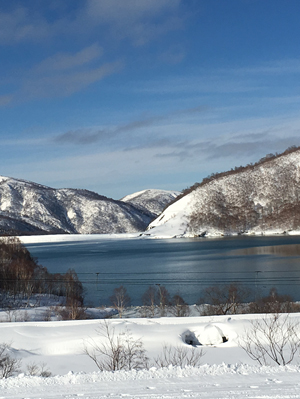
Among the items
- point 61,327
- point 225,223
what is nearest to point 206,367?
point 61,327

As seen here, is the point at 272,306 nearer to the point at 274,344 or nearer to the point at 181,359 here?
the point at 274,344

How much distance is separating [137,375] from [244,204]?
13272 centimetres

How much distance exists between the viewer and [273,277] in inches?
1415

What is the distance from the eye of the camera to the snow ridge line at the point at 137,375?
626cm

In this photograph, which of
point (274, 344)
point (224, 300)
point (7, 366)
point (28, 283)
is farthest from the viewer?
point (28, 283)

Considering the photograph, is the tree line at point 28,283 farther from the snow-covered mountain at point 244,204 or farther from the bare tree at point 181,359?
the snow-covered mountain at point 244,204

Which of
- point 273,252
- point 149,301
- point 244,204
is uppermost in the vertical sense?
point 244,204

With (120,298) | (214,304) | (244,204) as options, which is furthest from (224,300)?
(244,204)

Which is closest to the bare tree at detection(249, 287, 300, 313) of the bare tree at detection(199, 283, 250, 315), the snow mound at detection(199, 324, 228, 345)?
the bare tree at detection(199, 283, 250, 315)

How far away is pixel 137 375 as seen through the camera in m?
6.48

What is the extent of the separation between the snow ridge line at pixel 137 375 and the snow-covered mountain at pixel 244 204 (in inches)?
4549

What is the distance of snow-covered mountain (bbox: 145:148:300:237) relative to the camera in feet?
414

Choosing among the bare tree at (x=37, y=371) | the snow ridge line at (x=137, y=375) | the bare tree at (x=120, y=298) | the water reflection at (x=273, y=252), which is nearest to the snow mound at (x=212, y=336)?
the bare tree at (x=37, y=371)

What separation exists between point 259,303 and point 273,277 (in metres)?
13.2
